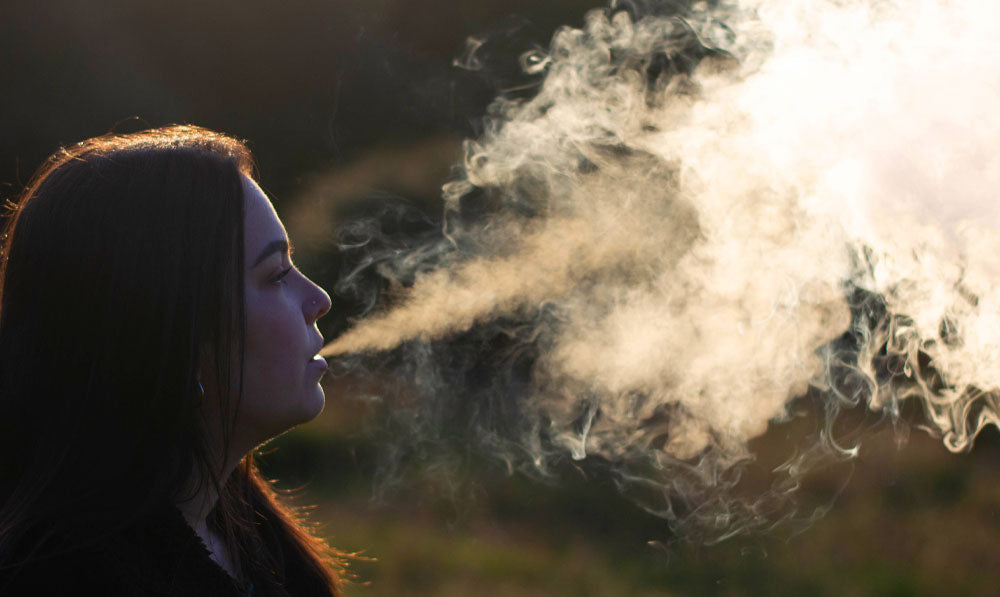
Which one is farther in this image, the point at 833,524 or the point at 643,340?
the point at 833,524

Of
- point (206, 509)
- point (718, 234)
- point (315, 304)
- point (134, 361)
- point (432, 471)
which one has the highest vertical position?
point (134, 361)

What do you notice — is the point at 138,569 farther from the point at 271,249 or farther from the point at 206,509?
the point at 271,249

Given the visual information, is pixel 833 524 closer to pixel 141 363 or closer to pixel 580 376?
pixel 580 376

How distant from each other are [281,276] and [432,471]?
3.72 meters

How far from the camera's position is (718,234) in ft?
13.0

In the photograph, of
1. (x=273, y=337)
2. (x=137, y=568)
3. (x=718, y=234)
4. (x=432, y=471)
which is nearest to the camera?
(x=137, y=568)

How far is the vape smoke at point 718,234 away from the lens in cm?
338

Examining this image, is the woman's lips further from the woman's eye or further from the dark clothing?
the dark clothing

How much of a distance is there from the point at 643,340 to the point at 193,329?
273 cm

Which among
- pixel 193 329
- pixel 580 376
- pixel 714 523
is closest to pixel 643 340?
pixel 580 376

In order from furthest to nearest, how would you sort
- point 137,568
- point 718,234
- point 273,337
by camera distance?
point 718,234
point 273,337
point 137,568

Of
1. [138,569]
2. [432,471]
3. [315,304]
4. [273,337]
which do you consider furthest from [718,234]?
[138,569]

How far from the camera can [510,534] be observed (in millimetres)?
4852

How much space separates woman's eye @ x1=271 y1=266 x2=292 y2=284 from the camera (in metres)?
1.81
